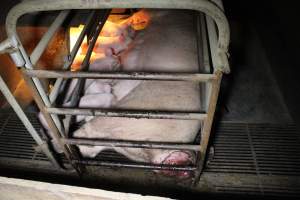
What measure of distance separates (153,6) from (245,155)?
2021 millimetres

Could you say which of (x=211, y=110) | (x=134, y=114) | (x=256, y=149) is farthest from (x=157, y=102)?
(x=256, y=149)

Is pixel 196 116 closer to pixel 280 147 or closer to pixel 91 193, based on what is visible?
pixel 91 193

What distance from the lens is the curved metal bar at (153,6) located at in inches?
44.1

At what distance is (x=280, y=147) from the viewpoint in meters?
2.66

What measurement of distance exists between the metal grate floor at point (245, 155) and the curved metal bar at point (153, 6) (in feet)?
5.01

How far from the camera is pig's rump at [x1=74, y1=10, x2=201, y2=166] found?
7.22 feet

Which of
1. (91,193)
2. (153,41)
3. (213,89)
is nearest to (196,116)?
(213,89)

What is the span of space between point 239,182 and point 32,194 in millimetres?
1787

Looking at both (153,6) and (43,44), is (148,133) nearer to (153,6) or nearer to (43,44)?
(43,44)

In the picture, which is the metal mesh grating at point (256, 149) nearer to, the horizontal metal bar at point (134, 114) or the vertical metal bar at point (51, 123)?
the horizontal metal bar at point (134, 114)

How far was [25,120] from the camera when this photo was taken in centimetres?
190

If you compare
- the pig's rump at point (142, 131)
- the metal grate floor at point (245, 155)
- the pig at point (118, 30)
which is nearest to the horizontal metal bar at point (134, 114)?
the pig's rump at point (142, 131)

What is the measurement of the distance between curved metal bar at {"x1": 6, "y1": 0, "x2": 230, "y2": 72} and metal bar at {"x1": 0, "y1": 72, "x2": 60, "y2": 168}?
624 mm

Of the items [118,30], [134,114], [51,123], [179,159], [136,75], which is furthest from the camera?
[118,30]
